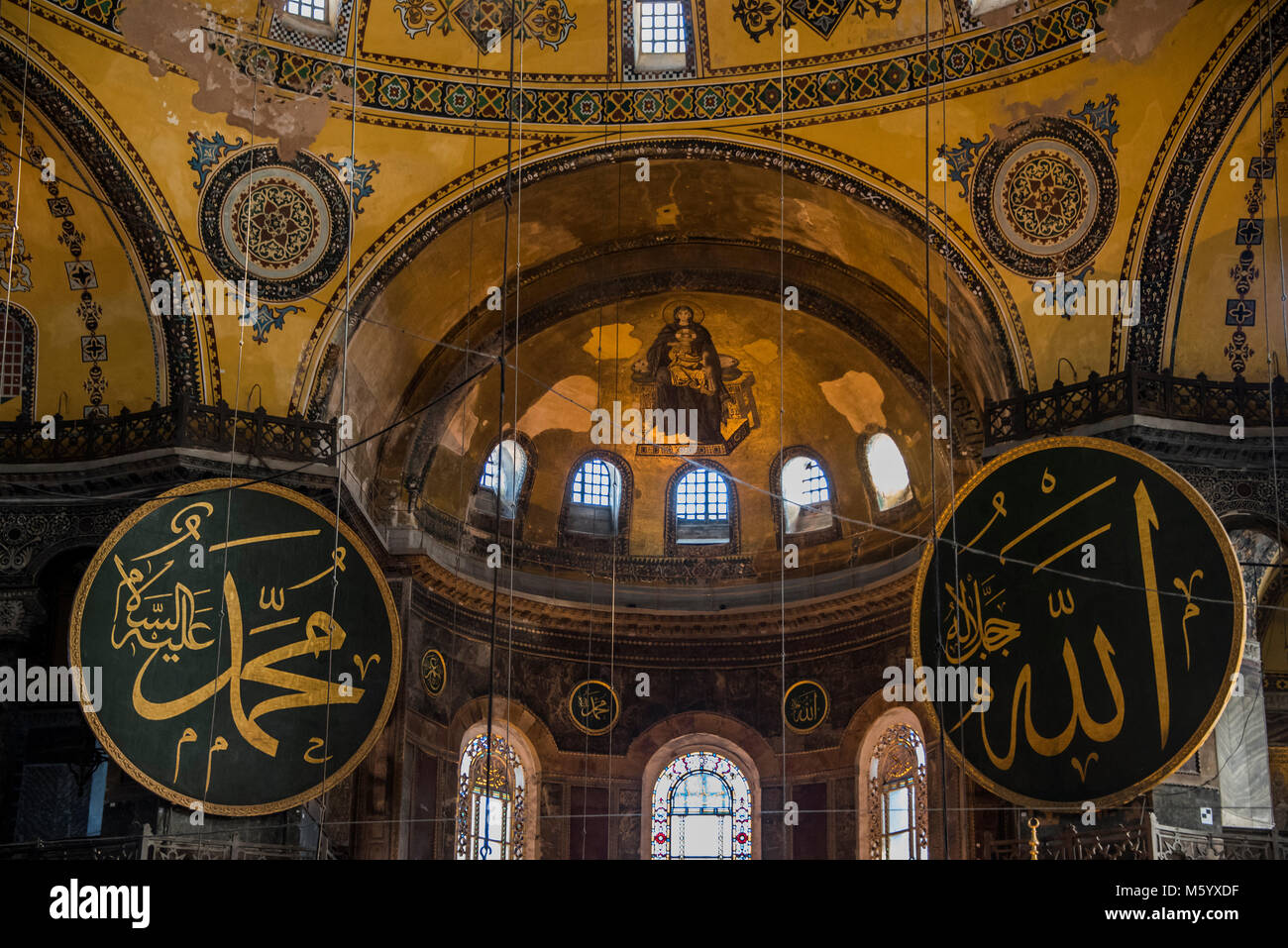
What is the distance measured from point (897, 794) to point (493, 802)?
4096mm

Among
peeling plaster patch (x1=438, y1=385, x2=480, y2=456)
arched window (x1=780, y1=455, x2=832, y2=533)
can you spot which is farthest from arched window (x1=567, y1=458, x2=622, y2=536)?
arched window (x1=780, y1=455, x2=832, y2=533)

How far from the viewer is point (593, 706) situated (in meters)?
19.6

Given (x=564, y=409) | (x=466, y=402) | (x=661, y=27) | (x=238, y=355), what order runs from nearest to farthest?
(x=238, y=355) → (x=661, y=27) → (x=466, y=402) → (x=564, y=409)

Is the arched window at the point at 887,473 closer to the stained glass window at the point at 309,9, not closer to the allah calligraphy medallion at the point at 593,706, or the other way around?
the allah calligraphy medallion at the point at 593,706

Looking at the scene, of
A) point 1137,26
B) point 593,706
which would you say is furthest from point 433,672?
point 1137,26

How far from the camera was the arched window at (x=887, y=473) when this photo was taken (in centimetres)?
1898

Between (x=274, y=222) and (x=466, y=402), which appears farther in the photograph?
(x=466, y=402)

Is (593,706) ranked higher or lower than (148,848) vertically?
higher

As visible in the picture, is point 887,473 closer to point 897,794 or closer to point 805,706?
point 805,706

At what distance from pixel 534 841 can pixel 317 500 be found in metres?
4.92

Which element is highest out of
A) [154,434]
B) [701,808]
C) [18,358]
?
[18,358]

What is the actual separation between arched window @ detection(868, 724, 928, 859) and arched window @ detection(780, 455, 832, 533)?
241 centimetres

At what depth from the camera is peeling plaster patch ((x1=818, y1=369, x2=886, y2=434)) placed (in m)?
19.0

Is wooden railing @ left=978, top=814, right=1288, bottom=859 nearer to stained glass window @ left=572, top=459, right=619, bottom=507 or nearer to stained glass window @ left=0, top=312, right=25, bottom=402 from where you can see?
stained glass window @ left=572, top=459, right=619, bottom=507
